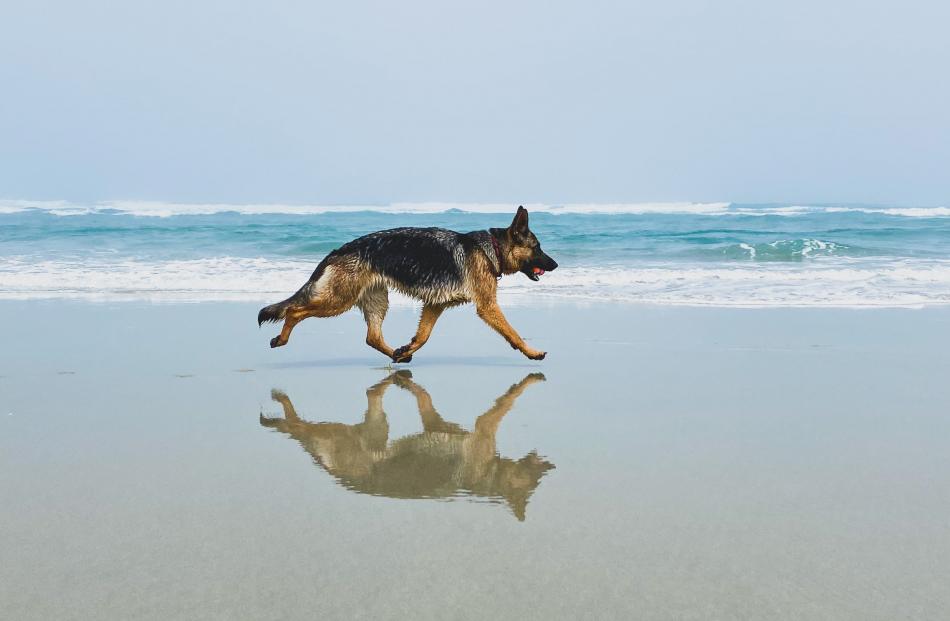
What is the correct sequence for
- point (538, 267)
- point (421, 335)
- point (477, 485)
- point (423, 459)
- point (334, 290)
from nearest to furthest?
point (477, 485)
point (423, 459)
point (334, 290)
point (421, 335)
point (538, 267)

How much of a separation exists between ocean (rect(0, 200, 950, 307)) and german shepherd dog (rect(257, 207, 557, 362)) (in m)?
4.94

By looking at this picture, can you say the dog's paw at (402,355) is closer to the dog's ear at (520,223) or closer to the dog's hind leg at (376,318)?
the dog's hind leg at (376,318)

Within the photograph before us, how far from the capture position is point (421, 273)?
714cm

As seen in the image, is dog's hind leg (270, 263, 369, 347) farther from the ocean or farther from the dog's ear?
the ocean

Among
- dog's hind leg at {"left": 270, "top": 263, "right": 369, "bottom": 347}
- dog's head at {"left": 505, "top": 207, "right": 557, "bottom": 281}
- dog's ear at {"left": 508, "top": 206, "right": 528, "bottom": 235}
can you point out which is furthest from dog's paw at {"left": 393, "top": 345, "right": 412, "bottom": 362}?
dog's ear at {"left": 508, "top": 206, "right": 528, "bottom": 235}

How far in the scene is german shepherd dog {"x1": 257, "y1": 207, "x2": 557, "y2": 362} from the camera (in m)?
7.14

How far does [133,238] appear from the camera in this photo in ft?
92.2

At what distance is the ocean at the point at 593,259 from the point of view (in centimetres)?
1338

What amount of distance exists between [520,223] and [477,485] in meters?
3.90

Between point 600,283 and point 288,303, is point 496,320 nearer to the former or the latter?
point 288,303

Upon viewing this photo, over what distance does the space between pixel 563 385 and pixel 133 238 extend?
24748 mm

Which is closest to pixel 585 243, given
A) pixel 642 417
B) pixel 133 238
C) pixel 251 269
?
pixel 251 269

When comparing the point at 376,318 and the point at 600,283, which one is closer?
the point at 376,318

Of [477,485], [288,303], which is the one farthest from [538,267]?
[477,485]
